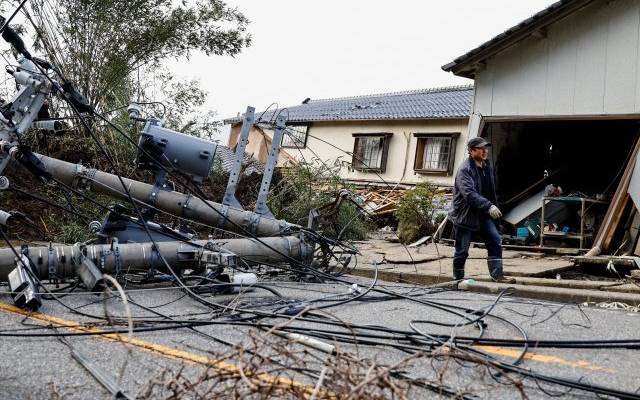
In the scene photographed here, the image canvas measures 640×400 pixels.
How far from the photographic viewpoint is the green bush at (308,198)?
1170cm

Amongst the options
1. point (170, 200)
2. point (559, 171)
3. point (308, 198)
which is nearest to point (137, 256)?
point (170, 200)

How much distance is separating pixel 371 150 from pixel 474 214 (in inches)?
673

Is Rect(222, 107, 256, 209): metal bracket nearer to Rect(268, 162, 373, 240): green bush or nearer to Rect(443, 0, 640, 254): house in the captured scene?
Rect(268, 162, 373, 240): green bush

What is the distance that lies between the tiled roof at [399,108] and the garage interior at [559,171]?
664cm

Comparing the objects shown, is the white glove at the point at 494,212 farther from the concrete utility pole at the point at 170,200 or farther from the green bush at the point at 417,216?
the green bush at the point at 417,216

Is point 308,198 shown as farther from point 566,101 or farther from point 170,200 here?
point 170,200

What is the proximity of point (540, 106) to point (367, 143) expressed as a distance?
43.9ft

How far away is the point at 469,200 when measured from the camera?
711 centimetres

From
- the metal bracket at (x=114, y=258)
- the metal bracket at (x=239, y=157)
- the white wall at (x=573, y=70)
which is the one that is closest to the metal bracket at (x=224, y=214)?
the metal bracket at (x=239, y=157)

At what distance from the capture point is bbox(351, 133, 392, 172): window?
23.2 meters

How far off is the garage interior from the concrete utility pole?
20.3 feet

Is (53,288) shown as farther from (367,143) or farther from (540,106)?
(367,143)

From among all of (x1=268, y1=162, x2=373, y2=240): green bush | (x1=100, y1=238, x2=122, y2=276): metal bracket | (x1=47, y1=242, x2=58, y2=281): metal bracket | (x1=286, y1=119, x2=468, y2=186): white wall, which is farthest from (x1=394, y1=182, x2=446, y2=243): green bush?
(x1=47, y1=242, x2=58, y2=281): metal bracket

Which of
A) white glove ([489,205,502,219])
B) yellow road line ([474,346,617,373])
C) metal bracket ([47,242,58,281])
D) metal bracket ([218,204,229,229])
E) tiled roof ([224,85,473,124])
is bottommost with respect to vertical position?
yellow road line ([474,346,617,373])
